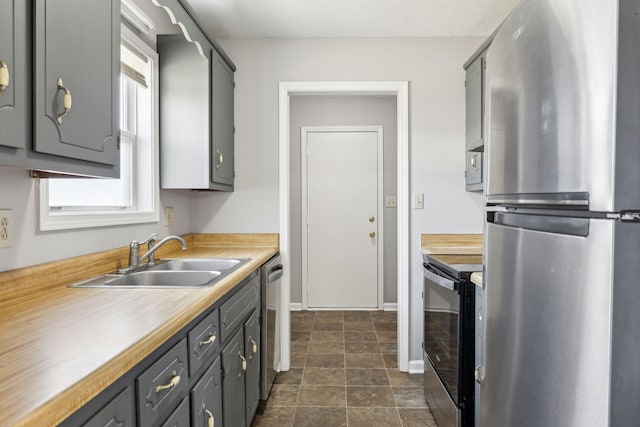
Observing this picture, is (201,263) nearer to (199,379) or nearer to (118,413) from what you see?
(199,379)

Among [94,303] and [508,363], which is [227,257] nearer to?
[94,303]

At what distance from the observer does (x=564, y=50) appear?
2.51ft

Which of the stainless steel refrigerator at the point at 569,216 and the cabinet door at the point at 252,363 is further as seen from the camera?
the cabinet door at the point at 252,363

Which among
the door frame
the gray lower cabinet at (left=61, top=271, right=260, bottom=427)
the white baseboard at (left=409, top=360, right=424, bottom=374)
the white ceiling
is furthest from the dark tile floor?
the white ceiling

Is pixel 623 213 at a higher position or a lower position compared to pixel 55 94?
lower

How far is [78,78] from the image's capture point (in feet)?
3.48

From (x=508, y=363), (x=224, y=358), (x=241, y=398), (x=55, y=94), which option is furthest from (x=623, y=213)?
(x=241, y=398)

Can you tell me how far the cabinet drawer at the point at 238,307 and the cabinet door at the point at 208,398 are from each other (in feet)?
0.44

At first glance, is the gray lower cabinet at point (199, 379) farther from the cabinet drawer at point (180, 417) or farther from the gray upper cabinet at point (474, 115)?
the gray upper cabinet at point (474, 115)

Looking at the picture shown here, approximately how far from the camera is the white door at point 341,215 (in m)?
4.14

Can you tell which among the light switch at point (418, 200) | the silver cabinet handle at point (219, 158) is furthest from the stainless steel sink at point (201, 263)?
the light switch at point (418, 200)

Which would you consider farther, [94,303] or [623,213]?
[94,303]

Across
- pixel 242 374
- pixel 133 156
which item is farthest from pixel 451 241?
pixel 133 156

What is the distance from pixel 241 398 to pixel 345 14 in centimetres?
229
